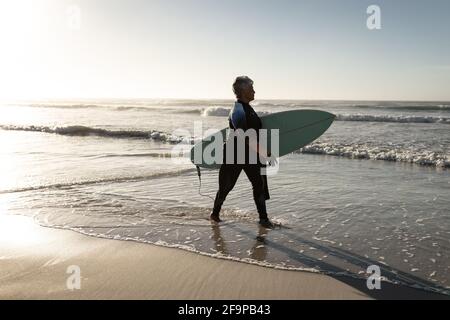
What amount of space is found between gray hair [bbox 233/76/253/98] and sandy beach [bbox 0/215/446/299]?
6.50ft

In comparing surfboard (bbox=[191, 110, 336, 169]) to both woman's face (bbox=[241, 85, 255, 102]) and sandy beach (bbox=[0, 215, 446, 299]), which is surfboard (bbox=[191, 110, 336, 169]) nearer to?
woman's face (bbox=[241, 85, 255, 102])

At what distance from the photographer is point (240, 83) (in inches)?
203

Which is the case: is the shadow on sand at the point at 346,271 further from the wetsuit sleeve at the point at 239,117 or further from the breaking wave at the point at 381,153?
the breaking wave at the point at 381,153

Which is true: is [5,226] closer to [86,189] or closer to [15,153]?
[86,189]

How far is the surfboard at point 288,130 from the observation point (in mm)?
6574

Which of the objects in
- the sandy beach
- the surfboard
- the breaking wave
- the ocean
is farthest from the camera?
the breaking wave

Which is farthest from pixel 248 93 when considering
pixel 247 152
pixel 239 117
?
pixel 247 152

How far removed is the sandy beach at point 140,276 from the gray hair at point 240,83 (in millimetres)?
1982

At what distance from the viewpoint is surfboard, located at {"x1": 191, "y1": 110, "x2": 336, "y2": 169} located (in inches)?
259

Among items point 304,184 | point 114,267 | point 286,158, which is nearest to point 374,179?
point 304,184

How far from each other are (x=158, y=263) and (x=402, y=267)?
233 centimetres

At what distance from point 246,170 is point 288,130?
5.45 ft

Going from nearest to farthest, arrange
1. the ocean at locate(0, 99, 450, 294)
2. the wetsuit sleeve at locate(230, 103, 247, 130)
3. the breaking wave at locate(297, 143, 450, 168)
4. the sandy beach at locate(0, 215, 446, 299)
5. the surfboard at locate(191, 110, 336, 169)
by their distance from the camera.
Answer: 1. the sandy beach at locate(0, 215, 446, 299)
2. the ocean at locate(0, 99, 450, 294)
3. the wetsuit sleeve at locate(230, 103, 247, 130)
4. the surfboard at locate(191, 110, 336, 169)
5. the breaking wave at locate(297, 143, 450, 168)

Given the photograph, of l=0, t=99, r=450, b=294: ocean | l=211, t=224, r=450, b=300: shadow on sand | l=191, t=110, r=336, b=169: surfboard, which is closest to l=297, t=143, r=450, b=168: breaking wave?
l=0, t=99, r=450, b=294: ocean
